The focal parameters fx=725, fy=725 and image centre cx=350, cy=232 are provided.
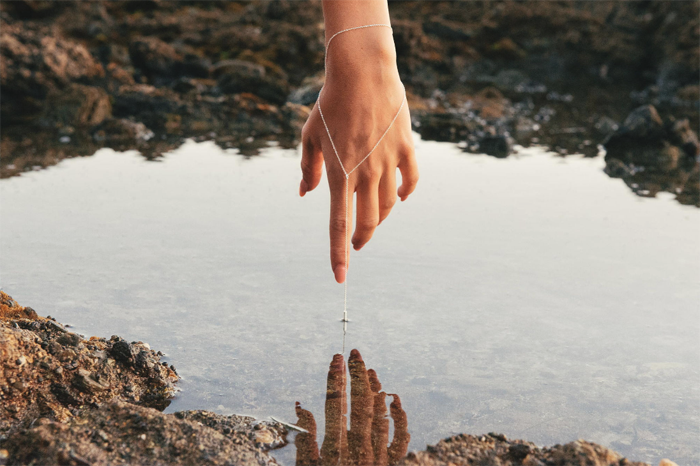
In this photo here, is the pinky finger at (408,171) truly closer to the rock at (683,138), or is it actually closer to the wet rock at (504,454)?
the wet rock at (504,454)

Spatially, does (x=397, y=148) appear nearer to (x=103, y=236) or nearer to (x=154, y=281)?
(x=154, y=281)

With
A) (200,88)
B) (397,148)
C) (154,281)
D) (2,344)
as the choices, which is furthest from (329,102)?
(200,88)

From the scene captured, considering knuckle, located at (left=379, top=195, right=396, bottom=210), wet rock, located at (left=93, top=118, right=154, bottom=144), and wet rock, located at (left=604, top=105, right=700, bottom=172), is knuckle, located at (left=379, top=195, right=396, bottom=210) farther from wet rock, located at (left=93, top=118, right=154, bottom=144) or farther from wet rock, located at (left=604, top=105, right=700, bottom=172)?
wet rock, located at (left=93, top=118, right=154, bottom=144)

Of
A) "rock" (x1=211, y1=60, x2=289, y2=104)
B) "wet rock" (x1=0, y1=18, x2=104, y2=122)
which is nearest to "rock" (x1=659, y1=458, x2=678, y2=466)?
"rock" (x1=211, y1=60, x2=289, y2=104)

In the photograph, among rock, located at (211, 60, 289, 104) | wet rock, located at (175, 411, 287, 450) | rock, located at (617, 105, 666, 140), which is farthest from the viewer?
rock, located at (211, 60, 289, 104)

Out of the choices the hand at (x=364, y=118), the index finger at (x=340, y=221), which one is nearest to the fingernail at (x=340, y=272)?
the index finger at (x=340, y=221)

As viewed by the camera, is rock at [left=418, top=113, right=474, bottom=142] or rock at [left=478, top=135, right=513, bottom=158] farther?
rock at [left=418, top=113, right=474, bottom=142]

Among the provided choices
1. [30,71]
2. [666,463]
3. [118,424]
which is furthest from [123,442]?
[30,71]
